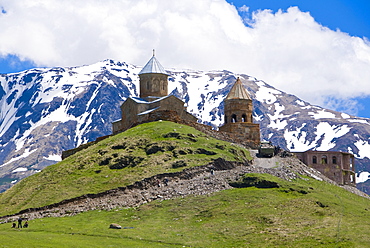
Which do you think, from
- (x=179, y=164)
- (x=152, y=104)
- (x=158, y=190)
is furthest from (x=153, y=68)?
(x=158, y=190)

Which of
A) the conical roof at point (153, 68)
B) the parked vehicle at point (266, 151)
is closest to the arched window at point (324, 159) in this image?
the parked vehicle at point (266, 151)

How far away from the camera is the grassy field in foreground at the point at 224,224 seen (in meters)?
49.2

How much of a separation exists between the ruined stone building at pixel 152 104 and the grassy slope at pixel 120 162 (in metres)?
5.51

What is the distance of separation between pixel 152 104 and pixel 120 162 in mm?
26495

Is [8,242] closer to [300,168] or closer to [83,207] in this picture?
[83,207]

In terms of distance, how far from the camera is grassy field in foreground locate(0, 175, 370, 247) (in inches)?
1939

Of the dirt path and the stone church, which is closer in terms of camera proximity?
the dirt path

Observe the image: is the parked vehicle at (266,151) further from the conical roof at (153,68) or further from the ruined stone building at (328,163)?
the conical roof at (153,68)

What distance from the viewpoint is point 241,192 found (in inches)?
2586

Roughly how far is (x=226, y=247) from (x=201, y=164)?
27284mm

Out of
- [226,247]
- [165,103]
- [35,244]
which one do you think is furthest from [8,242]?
[165,103]

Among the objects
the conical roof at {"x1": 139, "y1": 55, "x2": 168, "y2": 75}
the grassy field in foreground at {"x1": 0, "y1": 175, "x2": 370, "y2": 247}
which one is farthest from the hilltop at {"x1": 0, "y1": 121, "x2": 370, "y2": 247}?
the conical roof at {"x1": 139, "y1": 55, "x2": 168, "y2": 75}

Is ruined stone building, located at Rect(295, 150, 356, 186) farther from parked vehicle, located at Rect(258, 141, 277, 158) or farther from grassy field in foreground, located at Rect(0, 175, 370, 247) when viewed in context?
grassy field in foreground, located at Rect(0, 175, 370, 247)

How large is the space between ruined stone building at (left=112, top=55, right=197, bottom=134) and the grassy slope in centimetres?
551
